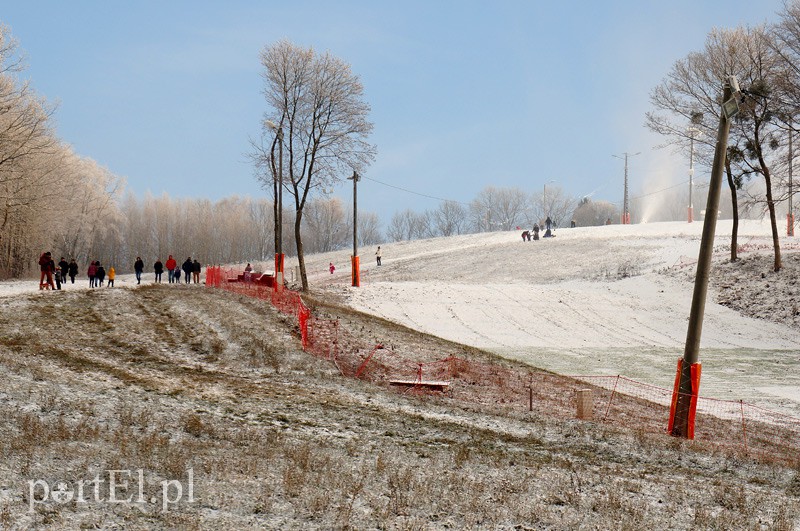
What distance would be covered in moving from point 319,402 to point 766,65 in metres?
37.3

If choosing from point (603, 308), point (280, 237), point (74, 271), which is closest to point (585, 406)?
point (603, 308)

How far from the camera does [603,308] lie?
1518 inches

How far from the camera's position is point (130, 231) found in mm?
114438

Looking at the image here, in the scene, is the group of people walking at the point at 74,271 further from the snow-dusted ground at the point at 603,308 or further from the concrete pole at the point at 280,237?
the snow-dusted ground at the point at 603,308

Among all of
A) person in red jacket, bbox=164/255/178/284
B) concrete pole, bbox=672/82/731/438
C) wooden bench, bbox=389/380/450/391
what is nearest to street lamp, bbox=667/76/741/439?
concrete pole, bbox=672/82/731/438

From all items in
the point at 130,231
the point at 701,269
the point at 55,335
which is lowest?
the point at 55,335

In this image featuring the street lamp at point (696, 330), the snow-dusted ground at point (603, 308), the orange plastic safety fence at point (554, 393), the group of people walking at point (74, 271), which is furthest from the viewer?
the group of people walking at point (74, 271)

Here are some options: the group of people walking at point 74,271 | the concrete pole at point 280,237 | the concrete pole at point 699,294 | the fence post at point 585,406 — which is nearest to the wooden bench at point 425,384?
the fence post at point 585,406

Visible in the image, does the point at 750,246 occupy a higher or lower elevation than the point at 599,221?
lower

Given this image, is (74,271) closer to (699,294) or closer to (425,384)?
(425,384)

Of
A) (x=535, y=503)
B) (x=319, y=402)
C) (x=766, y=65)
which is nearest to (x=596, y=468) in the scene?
(x=535, y=503)

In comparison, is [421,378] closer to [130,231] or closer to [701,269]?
[701,269]

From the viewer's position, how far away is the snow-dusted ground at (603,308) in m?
25.8

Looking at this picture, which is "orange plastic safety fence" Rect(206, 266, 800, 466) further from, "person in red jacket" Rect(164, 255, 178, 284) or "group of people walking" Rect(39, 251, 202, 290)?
"person in red jacket" Rect(164, 255, 178, 284)
